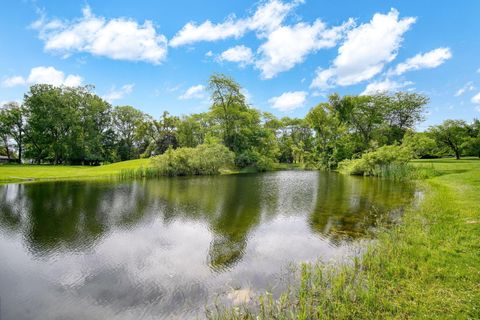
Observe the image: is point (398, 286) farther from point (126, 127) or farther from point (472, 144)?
point (126, 127)

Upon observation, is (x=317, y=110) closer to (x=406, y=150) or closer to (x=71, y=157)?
(x=406, y=150)

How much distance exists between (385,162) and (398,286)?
29.5m

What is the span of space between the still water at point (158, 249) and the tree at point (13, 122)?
163ft

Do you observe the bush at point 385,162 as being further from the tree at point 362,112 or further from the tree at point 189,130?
the tree at point 189,130

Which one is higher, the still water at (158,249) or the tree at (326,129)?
the tree at (326,129)

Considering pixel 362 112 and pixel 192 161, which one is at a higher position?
pixel 362 112

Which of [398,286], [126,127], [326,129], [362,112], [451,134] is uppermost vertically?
[362,112]

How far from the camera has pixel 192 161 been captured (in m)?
35.5

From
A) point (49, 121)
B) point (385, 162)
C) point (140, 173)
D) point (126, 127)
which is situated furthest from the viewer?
point (126, 127)

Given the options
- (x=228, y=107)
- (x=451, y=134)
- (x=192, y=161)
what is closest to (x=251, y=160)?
(x=228, y=107)

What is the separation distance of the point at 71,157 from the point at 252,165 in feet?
123

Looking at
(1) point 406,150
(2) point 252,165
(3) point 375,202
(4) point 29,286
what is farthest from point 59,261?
(2) point 252,165

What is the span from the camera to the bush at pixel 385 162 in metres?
28.2

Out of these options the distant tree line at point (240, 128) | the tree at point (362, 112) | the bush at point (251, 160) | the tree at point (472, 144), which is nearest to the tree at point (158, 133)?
the distant tree line at point (240, 128)
